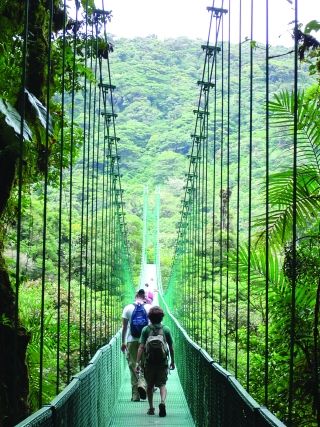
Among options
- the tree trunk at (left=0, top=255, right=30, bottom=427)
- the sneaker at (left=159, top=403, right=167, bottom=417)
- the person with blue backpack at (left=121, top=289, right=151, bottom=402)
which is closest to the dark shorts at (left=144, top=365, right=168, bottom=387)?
the sneaker at (left=159, top=403, right=167, bottom=417)

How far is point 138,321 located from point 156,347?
860 mm

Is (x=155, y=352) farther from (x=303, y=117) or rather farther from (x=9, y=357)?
(x=303, y=117)

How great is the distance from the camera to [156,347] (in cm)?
439

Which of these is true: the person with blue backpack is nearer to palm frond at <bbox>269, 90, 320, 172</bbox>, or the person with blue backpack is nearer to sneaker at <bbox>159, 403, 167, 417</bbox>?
sneaker at <bbox>159, 403, 167, 417</bbox>

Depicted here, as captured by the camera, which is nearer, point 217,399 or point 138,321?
point 217,399

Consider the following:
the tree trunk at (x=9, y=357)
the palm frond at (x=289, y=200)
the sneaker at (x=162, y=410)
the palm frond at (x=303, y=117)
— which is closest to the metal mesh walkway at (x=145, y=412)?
the sneaker at (x=162, y=410)

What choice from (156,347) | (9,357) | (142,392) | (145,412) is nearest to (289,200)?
(9,357)

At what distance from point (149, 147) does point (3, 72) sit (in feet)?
138

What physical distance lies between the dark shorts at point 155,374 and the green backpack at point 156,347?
4 centimetres

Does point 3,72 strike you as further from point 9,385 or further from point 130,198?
point 130,198

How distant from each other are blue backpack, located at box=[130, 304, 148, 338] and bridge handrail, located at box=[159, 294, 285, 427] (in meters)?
0.40

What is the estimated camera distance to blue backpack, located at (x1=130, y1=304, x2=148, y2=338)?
5.24 metres

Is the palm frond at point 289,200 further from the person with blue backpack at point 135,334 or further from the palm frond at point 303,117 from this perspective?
the person with blue backpack at point 135,334

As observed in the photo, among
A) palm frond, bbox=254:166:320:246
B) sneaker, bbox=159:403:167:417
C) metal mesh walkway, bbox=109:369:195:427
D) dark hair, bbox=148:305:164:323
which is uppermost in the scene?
palm frond, bbox=254:166:320:246
